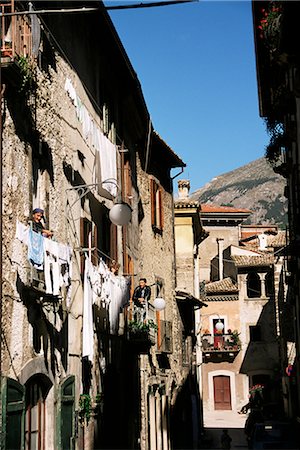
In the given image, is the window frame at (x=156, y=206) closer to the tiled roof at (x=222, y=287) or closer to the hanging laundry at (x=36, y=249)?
the hanging laundry at (x=36, y=249)

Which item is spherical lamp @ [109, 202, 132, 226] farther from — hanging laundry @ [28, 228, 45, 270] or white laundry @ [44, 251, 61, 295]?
hanging laundry @ [28, 228, 45, 270]

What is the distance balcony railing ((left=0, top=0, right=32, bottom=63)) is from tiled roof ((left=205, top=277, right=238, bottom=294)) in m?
38.4

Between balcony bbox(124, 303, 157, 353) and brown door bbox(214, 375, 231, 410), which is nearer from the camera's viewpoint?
balcony bbox(124, 303, 157, 353)

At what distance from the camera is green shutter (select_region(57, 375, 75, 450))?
12.7 metres

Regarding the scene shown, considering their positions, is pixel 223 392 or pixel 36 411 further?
pixel 223 392

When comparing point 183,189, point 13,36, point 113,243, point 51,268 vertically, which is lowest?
point 51,268

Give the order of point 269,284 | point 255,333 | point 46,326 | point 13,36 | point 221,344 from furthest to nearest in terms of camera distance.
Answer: point 269,284, point 255,333, point 221,344, point 46,326, point 13,36

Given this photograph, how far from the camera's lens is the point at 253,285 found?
49.3 meters

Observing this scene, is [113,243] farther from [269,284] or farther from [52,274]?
[269,284]

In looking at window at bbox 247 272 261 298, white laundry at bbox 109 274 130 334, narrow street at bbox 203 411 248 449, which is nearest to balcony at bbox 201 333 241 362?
window at bbox 247 272 261 298

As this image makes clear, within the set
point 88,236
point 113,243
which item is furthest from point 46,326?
point 113,243

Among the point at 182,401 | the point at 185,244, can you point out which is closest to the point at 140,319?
the point at 182,401

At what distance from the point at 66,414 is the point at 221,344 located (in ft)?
116

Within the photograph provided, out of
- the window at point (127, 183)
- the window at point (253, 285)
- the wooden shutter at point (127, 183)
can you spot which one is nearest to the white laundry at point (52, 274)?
the window at point (127, 183)
